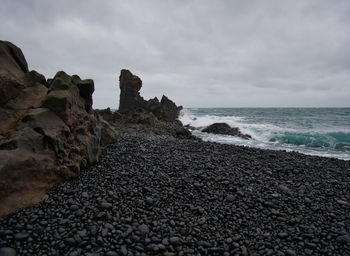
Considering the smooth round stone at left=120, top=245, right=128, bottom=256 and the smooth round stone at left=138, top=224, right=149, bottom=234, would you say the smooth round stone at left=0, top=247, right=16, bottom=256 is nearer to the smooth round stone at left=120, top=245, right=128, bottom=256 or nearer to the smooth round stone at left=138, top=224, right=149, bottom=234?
the smooth round stone at left=120, top=245, right=128, bottom=256

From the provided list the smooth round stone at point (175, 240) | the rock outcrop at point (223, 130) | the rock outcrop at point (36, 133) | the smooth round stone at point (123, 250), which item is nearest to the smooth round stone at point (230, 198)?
the smooth round stone at point (175, 240)

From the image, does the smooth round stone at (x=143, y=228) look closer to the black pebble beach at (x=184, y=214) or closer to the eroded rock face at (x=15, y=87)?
the black pebble beach at (x=184, y=214)

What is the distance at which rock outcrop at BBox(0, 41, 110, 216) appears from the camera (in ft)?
14.5

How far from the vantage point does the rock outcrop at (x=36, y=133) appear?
4.41 meters

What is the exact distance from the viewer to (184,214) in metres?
4.54

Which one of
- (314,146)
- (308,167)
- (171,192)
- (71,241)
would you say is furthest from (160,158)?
(314,146)

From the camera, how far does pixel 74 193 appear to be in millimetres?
4988

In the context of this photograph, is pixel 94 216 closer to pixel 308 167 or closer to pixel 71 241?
pixel 71 241

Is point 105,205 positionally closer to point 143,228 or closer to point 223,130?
point 143,228

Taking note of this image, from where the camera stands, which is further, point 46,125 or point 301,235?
point 46,125

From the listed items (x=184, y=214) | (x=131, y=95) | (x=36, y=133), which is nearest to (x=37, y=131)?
(x=36, y=133)

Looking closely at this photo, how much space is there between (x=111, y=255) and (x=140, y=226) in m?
0.78

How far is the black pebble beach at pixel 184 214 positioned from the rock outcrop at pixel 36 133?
43cm

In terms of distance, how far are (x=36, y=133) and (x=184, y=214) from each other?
443 cm
